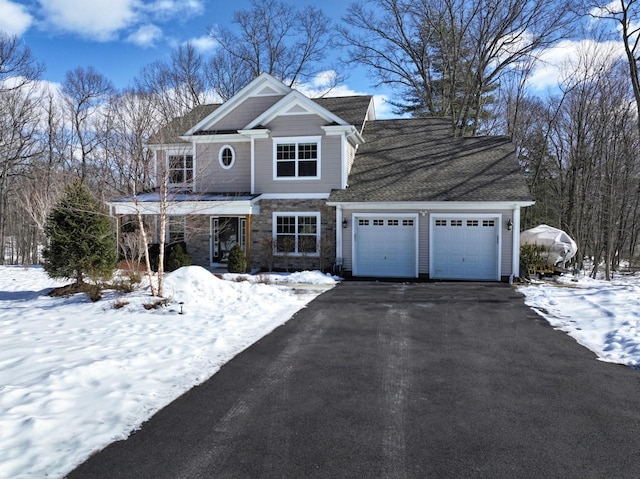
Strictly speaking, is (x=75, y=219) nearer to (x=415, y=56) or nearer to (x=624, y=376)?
(x=624, y=376)

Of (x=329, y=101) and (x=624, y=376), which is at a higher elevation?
(x=329, y=101)

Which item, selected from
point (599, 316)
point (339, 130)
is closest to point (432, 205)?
point (339, 130)

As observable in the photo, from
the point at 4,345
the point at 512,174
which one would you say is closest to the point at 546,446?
the point at 4,345

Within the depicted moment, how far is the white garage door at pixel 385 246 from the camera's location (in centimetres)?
1648

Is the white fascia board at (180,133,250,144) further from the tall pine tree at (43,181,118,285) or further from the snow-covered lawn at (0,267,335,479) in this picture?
the snow-covered lawn at (0,267,335,479)

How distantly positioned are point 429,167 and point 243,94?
8.23 metres

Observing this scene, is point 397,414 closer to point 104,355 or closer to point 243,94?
point 104,355

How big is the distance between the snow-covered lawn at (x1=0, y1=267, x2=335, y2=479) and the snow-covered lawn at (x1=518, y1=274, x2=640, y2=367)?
17.3ft

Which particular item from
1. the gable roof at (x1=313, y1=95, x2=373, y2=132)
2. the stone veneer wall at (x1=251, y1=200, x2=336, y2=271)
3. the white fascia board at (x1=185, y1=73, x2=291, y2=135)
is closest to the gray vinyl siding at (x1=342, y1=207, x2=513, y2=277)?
the stone veneer wall at (x1=251, y1=200, x2=336, y2=271)

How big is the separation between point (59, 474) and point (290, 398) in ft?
7.34

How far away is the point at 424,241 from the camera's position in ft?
53.2

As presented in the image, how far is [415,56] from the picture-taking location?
30.4 meters

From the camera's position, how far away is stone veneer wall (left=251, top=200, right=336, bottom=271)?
55.3 ft

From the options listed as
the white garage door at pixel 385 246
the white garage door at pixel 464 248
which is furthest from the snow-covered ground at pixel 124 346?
the white garage door at pixel 385 246
